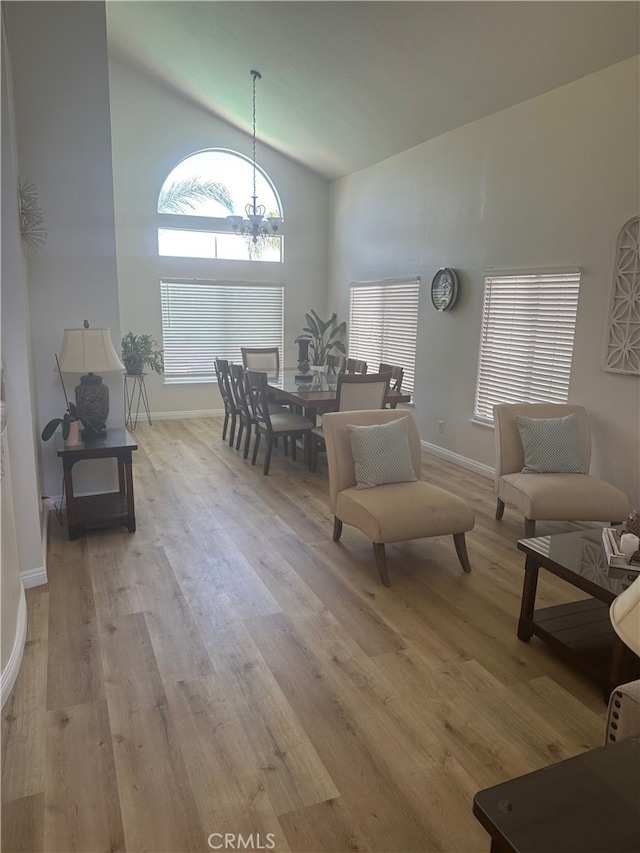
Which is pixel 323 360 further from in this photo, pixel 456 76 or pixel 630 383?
pixel 630 383

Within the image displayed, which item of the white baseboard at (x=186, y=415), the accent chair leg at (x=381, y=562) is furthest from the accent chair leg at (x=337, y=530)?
the white baseboard at (x=186, y=415)

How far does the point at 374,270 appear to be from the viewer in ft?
23.5

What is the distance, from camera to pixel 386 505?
3275mm

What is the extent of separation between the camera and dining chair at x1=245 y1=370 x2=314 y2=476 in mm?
5320

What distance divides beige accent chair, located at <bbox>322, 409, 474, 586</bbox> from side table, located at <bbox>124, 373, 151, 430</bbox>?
4567 mm

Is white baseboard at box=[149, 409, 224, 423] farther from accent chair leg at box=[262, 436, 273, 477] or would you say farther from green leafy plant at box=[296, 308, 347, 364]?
accent chair leg at box=[262, 436, 273, 477]

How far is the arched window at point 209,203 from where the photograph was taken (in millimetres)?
7488

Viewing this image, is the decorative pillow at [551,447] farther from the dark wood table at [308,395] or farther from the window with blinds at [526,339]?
the dark wood table at [308,395]

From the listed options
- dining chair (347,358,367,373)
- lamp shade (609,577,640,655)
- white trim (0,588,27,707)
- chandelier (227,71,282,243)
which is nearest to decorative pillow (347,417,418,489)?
white trim (0,588,27,707)

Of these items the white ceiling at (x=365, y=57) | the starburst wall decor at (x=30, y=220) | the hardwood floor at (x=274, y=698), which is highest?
the white ceiling at (x=365, y=57)

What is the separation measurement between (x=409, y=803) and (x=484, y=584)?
5.43 ft

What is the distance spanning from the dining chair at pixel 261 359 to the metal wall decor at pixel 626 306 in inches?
157

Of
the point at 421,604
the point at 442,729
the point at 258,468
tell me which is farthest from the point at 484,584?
the point at 258,468

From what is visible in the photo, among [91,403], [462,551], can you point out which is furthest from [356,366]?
[462,551]
